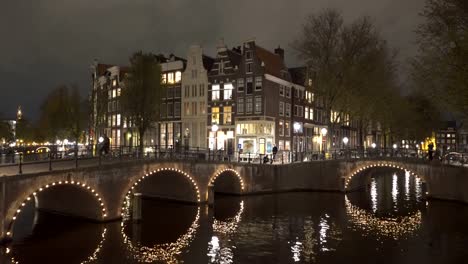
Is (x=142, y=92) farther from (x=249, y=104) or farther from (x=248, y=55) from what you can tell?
(x=248, y=55)

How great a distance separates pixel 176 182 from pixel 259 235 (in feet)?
45.6

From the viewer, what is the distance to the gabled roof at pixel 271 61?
55.8m

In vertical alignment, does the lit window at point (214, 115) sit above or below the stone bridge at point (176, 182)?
above

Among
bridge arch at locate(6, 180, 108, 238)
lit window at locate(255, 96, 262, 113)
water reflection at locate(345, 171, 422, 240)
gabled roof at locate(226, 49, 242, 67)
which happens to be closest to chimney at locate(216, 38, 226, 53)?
gabled roof at locate(226, 49, 242, 67)

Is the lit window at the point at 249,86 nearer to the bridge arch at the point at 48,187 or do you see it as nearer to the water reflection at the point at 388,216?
the water reflection at the point at 388,216

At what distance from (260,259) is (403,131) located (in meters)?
57.9

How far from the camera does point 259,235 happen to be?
25.3m

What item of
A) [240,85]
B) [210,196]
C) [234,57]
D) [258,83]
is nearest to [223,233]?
[210,196]

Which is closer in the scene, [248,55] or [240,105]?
[248,55]

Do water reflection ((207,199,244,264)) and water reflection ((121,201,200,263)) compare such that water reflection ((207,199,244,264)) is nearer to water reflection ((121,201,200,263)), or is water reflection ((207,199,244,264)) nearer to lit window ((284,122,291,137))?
water reflection ((121,201,200,263))

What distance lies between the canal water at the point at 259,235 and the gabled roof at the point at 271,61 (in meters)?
24.4

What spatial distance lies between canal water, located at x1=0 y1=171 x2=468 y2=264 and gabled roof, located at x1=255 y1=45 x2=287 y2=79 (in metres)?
24.4

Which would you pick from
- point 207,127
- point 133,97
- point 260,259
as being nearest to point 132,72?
point 133,97

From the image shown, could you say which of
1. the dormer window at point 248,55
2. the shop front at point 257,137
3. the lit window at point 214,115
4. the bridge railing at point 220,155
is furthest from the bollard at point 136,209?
the dormer window at point 248,55
